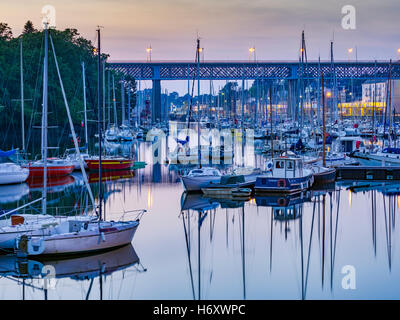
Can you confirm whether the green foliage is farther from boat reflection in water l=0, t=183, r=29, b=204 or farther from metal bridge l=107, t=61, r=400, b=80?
metal bridge l=107, t=61, r=400, b=80

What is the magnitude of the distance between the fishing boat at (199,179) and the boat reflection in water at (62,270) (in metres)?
12.9

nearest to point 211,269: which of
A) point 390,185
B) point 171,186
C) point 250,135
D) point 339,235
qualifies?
point 339,235

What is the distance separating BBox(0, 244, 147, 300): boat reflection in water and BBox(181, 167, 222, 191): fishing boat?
42.4 feet

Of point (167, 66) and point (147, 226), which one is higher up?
point (167, 66)

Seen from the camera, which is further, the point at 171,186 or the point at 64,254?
the point at 171,186

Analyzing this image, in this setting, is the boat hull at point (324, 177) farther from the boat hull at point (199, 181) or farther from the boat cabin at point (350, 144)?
the boat cabin at point (350, 144)

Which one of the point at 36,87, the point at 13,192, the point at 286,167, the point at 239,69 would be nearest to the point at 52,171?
the point at 13,192

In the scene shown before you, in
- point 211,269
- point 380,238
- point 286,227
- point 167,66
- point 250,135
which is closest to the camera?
point 211,269

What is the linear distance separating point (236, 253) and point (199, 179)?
12287 millimetres

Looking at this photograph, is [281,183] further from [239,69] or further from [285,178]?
[239,69]

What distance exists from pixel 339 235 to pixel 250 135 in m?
60.3

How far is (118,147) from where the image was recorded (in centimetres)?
7144

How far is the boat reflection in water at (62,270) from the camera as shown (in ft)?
63.7
